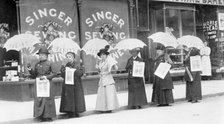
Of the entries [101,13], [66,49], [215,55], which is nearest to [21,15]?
[101,13]

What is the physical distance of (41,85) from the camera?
981 cm

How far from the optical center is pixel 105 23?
1630cm

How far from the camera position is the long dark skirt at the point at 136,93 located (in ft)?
37.3

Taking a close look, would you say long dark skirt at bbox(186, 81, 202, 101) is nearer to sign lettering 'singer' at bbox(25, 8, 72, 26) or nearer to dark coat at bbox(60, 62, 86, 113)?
dark coat at bbox(60, 62, 86, 113)

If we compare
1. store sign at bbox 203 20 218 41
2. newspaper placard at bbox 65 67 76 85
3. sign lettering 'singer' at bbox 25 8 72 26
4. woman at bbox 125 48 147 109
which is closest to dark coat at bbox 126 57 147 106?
woman at bbox 125 48 147 109

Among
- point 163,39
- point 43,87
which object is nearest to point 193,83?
point 163,39

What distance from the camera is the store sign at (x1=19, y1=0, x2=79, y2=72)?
14.2 metres

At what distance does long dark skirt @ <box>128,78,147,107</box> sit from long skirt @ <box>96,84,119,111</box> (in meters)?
0.73

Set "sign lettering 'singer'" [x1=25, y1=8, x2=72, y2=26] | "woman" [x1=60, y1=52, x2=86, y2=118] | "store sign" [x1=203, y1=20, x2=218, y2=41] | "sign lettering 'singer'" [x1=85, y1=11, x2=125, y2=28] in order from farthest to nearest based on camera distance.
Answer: "store sign" [x1=203, y1=20, x2=218, y2=41] < "sign lettering 'singer'" [x1=85, y1=11, x2=125, y2=28] < "sign lettering 'singer'" [x1=25, y1=8, x2=72, y2=26] < "woman" [x1=60, y1=52, x2=86, y2=118]

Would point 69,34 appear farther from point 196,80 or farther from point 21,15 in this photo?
point 196,80

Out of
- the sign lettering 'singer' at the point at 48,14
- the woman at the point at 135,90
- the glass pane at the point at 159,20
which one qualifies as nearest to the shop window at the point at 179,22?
the glass pane at the point at 159,20

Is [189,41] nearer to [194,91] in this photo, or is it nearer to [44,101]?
[194,91]

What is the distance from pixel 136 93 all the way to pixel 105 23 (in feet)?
18.5

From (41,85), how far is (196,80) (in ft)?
17.4
